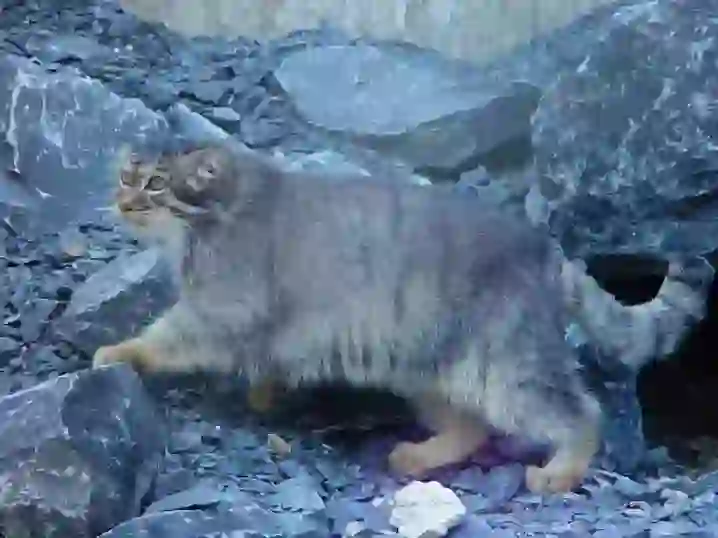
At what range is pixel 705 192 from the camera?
49.4 inches

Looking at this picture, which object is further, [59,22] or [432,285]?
[59,22]

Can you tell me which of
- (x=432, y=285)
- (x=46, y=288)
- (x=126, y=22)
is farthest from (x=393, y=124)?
(x=46, y=288)

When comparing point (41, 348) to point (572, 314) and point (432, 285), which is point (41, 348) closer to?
point (432, 285)

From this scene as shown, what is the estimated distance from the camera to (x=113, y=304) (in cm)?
126

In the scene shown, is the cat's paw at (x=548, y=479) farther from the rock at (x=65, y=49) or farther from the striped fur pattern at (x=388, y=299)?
the rock at (x=65, y=49)

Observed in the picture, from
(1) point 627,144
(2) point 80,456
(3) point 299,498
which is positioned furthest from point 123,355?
(1) point 627,144

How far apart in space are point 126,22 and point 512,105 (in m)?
0.41

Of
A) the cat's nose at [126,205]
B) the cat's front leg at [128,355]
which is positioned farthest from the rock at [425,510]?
the cat's nose at [126,205]

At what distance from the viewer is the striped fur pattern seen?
1.19 m

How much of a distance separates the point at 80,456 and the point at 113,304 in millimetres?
161

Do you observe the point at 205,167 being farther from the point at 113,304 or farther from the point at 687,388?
the point at 687,388

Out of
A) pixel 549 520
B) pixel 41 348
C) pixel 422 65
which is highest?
pixel 422 65

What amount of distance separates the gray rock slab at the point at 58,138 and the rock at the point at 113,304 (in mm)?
67

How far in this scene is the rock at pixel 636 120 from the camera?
1.24 meters
